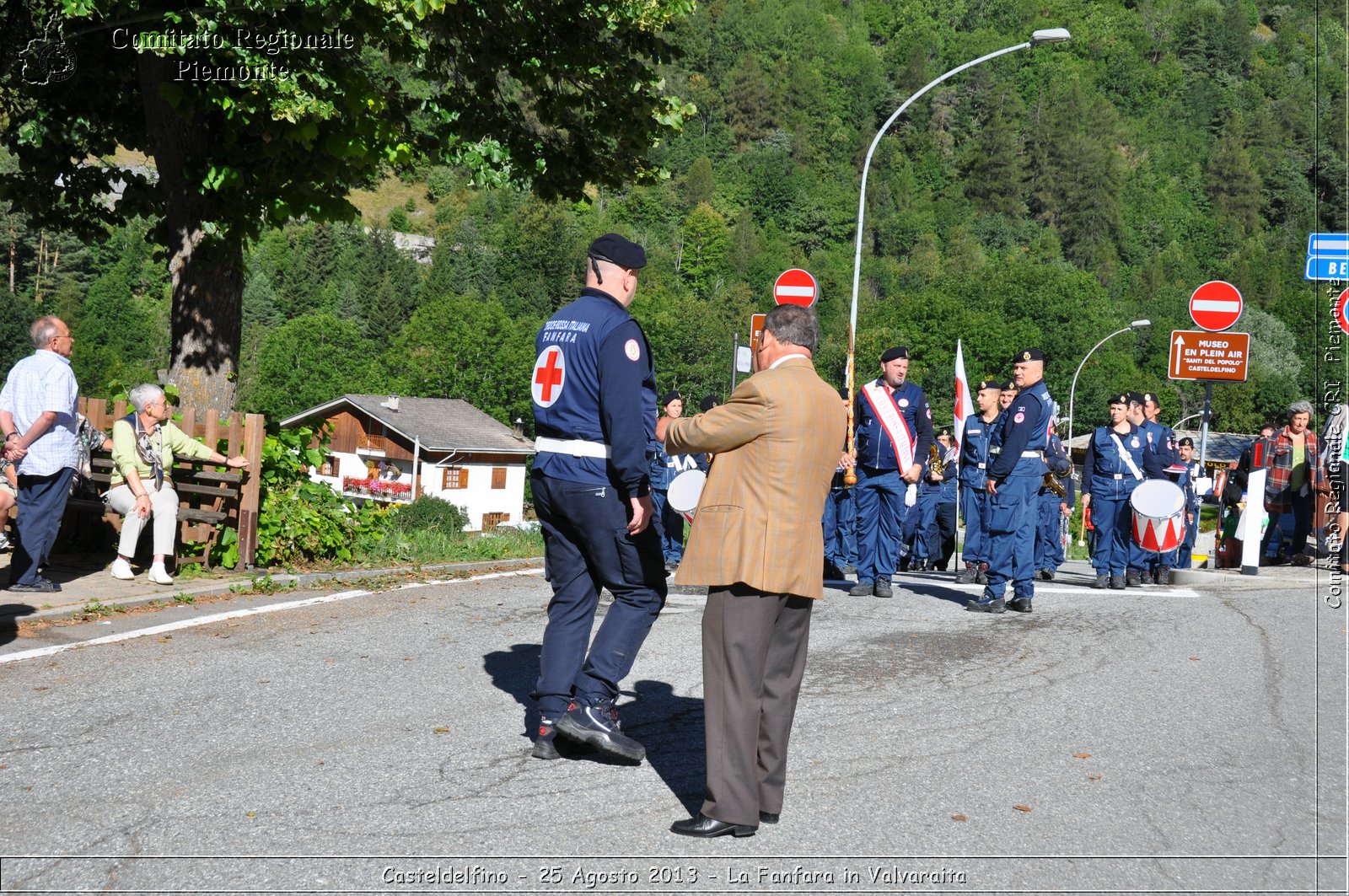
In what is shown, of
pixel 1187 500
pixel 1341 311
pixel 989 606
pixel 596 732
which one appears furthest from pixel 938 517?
pixel 596 732

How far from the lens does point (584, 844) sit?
4.41 metres

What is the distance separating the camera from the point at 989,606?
10367mm

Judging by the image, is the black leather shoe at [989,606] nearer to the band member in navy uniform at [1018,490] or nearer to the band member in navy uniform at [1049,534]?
the band member in navy uniform at [1018,490]

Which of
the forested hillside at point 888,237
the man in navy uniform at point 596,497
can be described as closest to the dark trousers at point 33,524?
the man in navy uniform at point 596,497

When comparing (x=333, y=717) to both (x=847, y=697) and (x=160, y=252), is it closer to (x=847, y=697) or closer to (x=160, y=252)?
(x=847, y=697)

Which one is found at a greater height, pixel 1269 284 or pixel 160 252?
pixel 1269 284

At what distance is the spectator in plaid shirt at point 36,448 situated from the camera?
8.84 m

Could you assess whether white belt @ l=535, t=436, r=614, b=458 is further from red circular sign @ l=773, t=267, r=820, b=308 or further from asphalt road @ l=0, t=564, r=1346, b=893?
red circular sign @ l=773, t=267, r=820, b=308

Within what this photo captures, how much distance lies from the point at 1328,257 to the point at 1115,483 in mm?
3848

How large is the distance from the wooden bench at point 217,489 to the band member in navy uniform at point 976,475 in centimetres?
674

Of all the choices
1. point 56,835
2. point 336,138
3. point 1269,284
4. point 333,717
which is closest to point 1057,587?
point 336,138

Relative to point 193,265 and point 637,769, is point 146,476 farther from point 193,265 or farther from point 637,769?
point 637,769

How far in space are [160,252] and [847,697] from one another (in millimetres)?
7998

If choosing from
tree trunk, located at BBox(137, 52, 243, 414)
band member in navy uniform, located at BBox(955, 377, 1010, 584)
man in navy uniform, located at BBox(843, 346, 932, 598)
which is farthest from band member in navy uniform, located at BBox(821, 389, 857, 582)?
tree trunk, located at BBox(137, 52, 243, 414)
